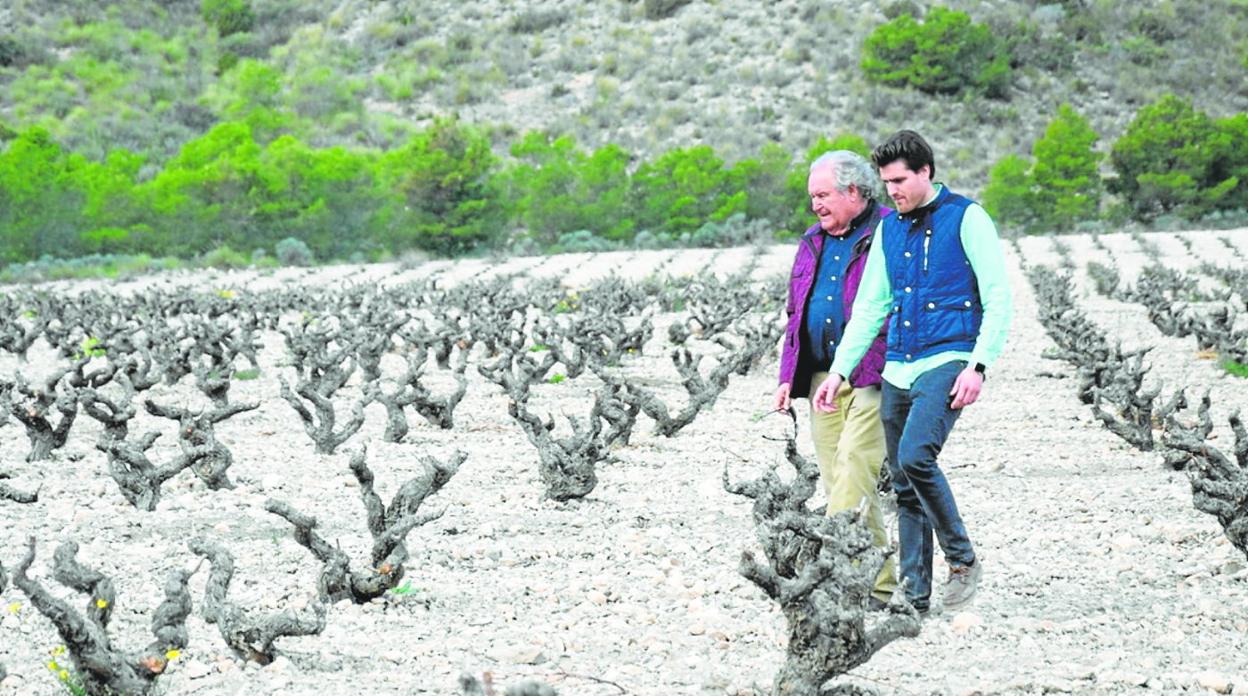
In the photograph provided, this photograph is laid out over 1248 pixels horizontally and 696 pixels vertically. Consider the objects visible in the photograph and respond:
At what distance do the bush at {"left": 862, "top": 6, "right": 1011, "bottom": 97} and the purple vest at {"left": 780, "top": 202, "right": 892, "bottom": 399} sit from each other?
172ft

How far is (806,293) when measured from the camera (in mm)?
5062

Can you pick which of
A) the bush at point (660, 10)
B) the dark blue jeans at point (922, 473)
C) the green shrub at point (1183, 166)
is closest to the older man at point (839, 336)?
the dark blue jeans at point (922, 473)

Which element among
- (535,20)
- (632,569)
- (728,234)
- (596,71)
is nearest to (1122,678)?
(632,569)

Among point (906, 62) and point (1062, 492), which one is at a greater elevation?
point (1062, 492)

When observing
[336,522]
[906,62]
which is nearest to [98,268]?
[336,522]

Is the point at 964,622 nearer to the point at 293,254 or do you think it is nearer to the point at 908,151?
the point at 908,151

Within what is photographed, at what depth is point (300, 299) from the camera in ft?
72.4

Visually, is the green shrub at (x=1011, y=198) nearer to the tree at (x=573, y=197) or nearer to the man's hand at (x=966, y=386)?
the tree at (x=573, y=197)

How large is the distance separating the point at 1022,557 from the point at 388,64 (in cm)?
6154

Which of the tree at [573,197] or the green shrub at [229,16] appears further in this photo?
the green shrub at [229,16]

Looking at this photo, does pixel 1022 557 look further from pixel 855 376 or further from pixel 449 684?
pixel 449 684

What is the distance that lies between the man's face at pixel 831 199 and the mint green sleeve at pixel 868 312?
0.13 meters

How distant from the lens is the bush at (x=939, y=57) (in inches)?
2197

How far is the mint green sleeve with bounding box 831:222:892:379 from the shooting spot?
4754 millimetres
